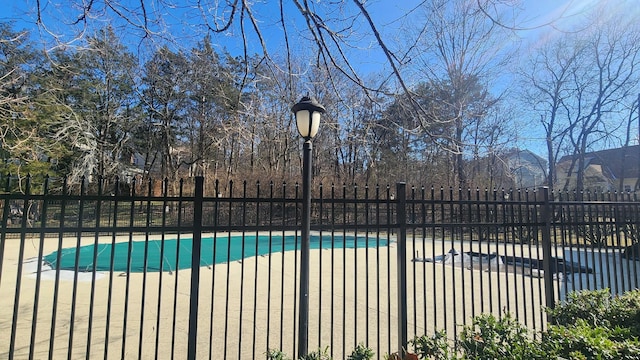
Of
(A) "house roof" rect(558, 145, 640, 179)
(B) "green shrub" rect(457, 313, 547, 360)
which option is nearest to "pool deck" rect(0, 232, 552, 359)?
(B) "green shrub" rect(457, 313, 547, 360)

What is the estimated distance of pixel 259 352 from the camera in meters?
3.78

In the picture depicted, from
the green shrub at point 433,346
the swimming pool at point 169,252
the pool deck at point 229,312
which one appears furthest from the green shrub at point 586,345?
the swimming pool at point 169,252

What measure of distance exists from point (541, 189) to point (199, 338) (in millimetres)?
4588

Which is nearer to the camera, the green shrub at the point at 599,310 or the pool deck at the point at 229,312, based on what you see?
the green shrub at the point at 599,310

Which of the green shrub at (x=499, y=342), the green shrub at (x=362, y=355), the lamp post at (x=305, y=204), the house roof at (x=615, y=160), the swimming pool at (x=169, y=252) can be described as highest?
the house roof at (x=615, y=160)

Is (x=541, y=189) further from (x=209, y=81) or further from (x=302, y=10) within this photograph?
(x=209, y=81)

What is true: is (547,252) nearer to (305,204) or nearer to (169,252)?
(305,204)

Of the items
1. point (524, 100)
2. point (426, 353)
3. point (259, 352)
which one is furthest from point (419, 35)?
point (524, 100)

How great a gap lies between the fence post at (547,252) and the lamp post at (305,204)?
2.90m

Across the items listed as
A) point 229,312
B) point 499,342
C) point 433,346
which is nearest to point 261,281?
point 229,312

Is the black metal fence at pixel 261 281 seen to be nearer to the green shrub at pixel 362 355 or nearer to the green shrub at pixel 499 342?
the green shrub at pixel 362 355

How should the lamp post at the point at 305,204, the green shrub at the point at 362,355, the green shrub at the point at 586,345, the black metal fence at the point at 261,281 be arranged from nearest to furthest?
the green shrub at the point at 586,345, the green shrub at the point at 362,355, the black metal fence at the point at 261,281, the lamp post at the point at 305,204

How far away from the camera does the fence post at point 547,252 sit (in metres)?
3.79

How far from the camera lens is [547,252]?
386 cm
